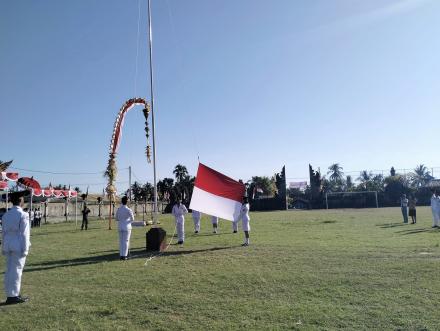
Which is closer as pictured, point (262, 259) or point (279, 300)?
point (279, 300)

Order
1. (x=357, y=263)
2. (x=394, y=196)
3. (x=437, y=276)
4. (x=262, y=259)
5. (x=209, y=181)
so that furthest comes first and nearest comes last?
1. (x=394, y=196)
2. (x=209, y=181)
3. (x=262, y=259)
4. (x=357, y=263)
5. (x=437, y=276)

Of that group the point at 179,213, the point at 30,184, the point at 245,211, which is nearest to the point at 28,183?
the point at 30,184

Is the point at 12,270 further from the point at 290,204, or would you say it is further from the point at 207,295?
the point at 290,204

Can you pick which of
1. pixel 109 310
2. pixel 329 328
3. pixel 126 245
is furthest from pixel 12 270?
pixel 329 328

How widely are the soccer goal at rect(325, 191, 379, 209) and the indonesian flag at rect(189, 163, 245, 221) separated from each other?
180 feet

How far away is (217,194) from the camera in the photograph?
49.3ft

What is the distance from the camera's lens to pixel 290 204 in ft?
240

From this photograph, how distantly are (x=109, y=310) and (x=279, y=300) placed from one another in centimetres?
316

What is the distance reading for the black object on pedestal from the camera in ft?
48.9

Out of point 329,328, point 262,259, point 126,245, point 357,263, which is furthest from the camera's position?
point 126,245

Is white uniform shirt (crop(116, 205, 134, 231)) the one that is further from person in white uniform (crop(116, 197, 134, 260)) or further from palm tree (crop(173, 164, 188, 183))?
palm tree (crop(173, 164, 188, 183))

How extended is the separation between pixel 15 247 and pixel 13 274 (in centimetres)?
54

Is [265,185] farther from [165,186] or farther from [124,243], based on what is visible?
[124,243]

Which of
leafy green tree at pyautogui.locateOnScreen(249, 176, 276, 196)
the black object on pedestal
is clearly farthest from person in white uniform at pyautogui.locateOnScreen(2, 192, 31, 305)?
leafy green tree at pyautogui.locateOnScreen(249, 176, 276, 196)
